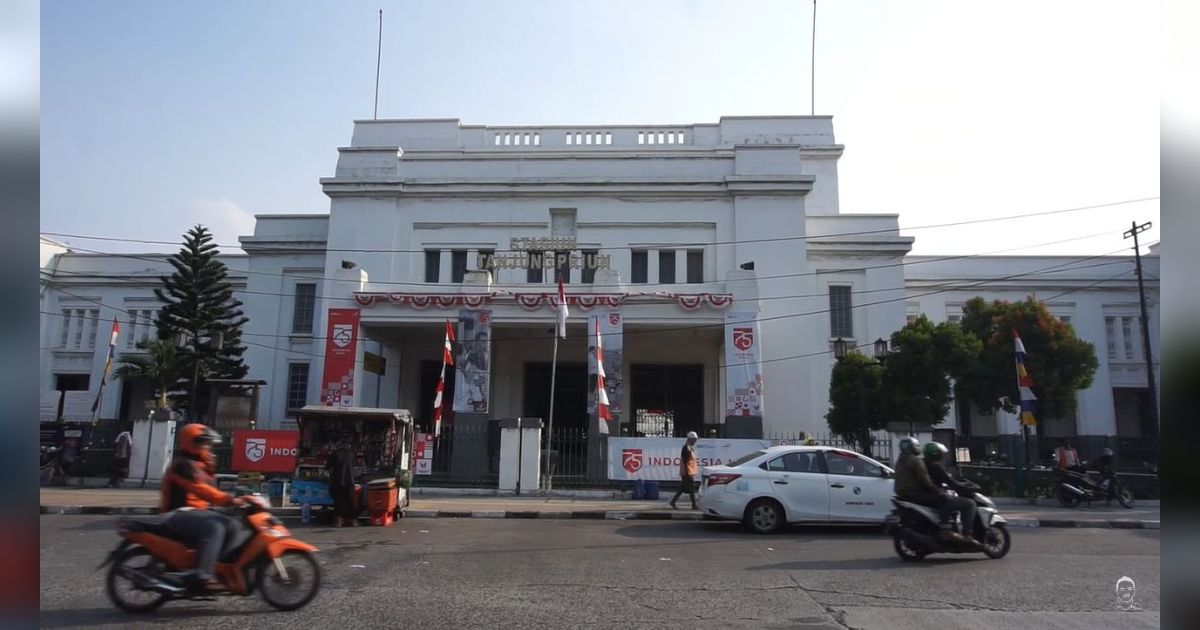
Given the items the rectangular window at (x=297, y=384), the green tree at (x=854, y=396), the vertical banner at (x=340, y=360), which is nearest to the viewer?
the green tree at (x=854, y=396)

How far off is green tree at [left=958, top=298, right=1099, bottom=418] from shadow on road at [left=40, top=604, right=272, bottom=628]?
24008 millimetres

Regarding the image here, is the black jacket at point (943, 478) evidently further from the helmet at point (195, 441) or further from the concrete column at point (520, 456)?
the concrete column at point (520, 456)

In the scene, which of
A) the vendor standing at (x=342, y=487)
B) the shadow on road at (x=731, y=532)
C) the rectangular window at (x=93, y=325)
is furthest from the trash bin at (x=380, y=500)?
the rectangular window at (x=93, y=325)

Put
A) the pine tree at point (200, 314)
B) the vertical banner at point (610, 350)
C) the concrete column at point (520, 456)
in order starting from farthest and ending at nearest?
the pine tree at point (200, 314)
the vertical banner at point (610, 350)
the concrete column at point (520, 456)

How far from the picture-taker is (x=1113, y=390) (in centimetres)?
3412

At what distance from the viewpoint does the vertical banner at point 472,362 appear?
23.1m

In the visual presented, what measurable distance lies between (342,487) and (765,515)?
7.33 m

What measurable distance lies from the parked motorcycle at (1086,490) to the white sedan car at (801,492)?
8040 millimetres

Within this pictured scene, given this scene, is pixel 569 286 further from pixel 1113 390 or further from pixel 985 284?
pixel 1113 390

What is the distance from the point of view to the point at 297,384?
31031 mm

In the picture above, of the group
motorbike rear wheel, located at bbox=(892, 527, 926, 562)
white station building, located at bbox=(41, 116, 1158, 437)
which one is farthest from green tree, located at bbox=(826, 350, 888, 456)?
motorbike rear wheel, located at bbox=(892, 527, 926, 562)
